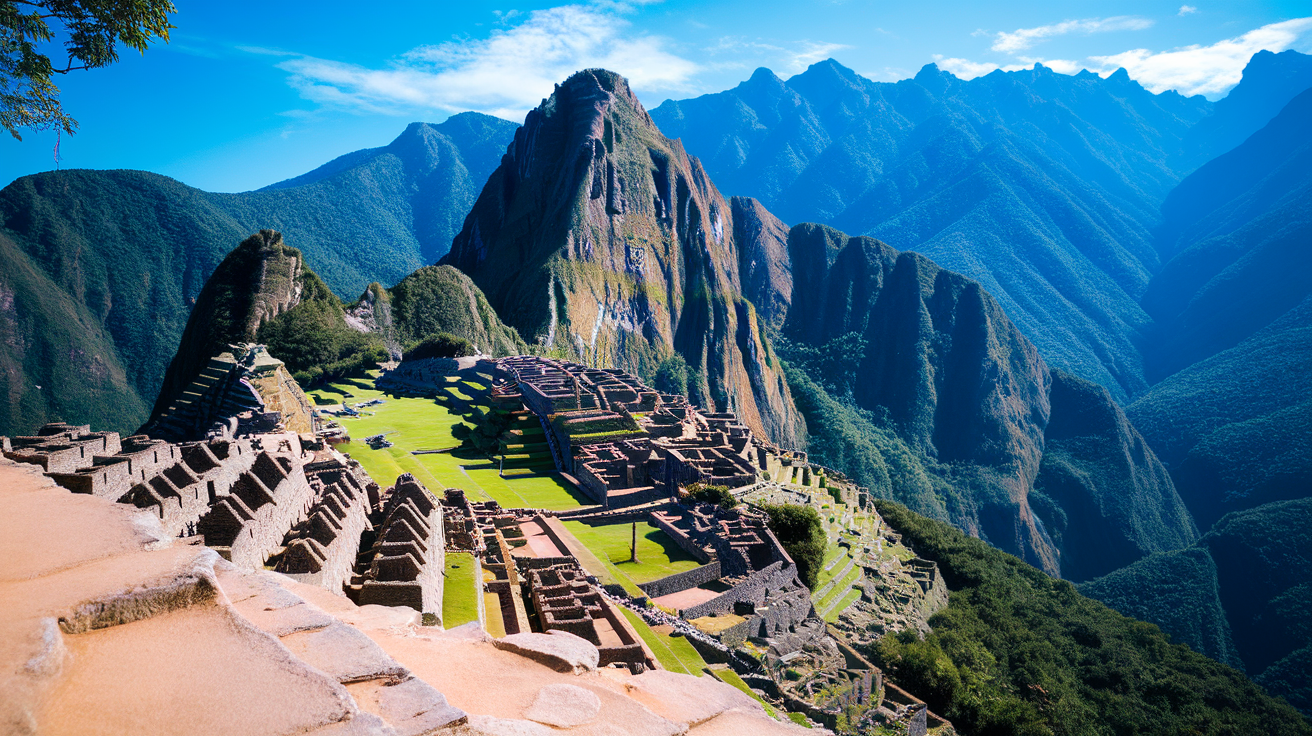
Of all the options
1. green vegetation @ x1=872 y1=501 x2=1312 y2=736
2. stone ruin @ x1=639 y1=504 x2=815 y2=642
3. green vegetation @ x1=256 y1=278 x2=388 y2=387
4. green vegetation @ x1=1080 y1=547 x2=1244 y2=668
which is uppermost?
green vegetation @ x1=256 y1=278 x2=388 y2=387

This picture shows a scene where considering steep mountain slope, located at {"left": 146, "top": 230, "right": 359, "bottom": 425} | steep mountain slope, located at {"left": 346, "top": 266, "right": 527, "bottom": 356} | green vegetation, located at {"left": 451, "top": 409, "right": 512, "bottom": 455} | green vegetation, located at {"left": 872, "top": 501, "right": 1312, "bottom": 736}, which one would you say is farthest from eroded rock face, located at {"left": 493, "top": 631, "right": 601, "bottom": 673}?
steep mountain slope, located at {"left": 346, "top": 266, "right": 527, "bottom": 356}

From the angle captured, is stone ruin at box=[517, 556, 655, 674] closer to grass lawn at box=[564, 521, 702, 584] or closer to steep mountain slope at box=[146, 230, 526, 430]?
grass lawn at box=[564, 521, 702, 584]

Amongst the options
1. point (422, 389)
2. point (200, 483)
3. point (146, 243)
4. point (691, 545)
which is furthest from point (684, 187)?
point (200, 483)

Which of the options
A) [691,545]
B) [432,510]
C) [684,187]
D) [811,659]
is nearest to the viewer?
[432,510]

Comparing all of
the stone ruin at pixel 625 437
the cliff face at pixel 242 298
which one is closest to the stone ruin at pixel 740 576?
the stone ruin at pixel 625 437

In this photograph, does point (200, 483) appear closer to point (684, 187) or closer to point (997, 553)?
point (997, 553)

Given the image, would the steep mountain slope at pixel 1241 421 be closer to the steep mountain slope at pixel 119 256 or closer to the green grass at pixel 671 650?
the green grass at pixel 671 650
